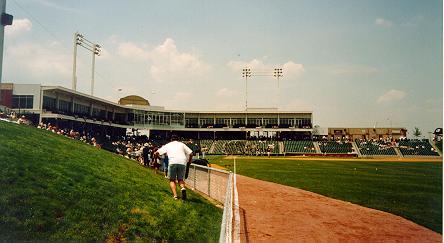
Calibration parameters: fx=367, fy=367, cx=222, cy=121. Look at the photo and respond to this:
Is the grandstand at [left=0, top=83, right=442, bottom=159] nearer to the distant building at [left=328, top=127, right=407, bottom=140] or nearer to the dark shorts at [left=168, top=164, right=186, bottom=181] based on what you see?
the distant building at [left=328, top=127, right=407, bottom=140]

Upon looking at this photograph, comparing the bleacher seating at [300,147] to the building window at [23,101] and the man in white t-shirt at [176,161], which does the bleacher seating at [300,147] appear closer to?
the building window at [23,101]

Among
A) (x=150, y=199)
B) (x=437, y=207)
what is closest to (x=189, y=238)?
(x=150, y=199)

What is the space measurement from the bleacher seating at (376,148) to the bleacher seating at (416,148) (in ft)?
5.41

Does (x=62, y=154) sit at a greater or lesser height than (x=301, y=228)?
greater

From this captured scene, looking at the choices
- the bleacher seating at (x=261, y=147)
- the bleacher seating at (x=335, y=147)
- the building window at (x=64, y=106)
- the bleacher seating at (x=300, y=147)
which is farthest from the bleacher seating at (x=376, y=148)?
the building window at (x=64, y=106)

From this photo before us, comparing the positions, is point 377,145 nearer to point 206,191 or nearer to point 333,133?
point 333,133

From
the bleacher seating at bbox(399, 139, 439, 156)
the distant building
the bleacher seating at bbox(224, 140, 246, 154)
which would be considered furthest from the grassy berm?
the distant building

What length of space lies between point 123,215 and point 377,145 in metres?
56.0

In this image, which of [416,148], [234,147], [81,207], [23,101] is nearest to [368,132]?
[416,148]

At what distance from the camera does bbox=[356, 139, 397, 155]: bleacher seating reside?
54175 millimetres

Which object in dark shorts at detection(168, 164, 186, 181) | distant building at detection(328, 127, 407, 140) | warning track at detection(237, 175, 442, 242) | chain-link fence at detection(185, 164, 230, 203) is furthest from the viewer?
distant building at detection(328, 127, 407, 140)

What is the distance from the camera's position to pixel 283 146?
200ft

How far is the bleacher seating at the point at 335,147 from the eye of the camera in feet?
185

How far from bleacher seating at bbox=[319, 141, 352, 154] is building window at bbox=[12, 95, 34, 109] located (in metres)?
41.0
